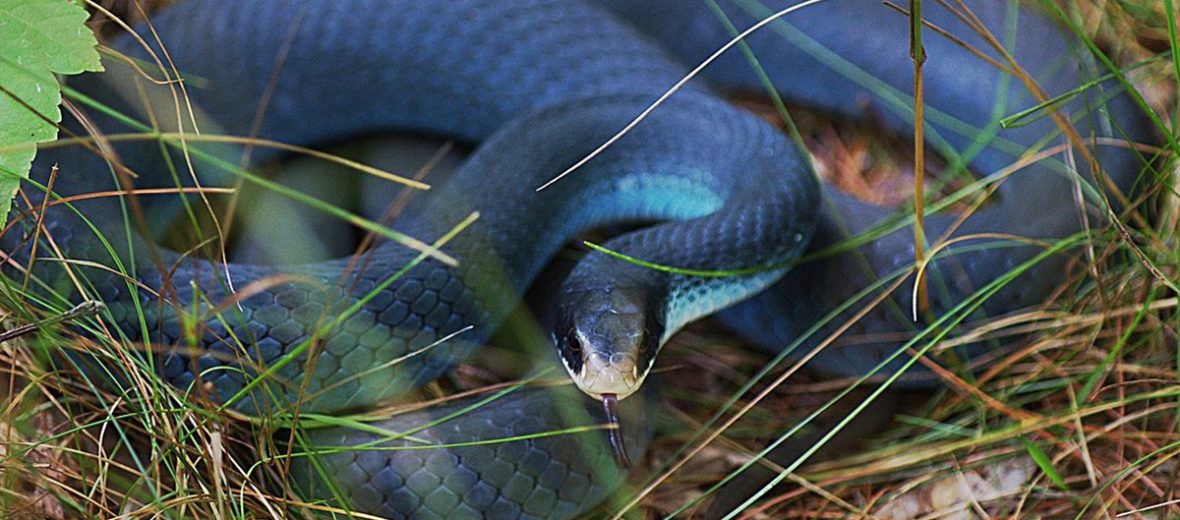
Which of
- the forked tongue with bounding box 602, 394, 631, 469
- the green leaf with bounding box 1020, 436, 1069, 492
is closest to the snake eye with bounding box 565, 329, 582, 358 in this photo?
the forked tongue with bounding box 602, 394, 631, 469

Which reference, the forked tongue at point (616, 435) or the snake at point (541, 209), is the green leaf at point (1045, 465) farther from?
the forked tongue at point (616, 435)

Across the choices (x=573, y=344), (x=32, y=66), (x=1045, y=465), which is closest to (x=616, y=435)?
(x=573, y=344)

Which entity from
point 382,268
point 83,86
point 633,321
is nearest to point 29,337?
point 382,268

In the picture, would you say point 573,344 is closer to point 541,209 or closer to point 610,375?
point 610,375

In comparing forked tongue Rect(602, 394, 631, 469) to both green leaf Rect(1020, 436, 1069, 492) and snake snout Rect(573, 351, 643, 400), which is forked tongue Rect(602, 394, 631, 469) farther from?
green leaf Rect(1020, 436, 1069, 492)

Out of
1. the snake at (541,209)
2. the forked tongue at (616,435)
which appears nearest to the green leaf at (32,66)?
the snake at (541,209)

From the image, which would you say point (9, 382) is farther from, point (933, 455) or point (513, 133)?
point (933, 455)
